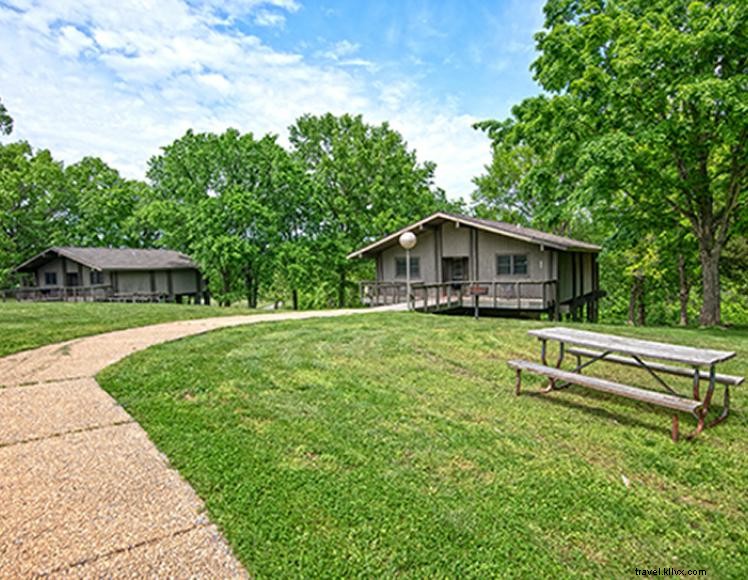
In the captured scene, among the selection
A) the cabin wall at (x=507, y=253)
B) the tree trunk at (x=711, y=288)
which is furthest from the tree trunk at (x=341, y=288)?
the tree trunk at (x=711, y=288)

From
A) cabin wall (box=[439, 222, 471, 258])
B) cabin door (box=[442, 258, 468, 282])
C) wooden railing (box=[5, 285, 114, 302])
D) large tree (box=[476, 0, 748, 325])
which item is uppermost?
large tree (box=[476, 0, 748, 325])

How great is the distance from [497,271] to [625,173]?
643 cm

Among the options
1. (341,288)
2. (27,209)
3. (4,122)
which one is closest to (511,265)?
(341,288)

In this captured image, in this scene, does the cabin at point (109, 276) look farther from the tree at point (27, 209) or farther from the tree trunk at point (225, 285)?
the tree trunk at point (225, 285)

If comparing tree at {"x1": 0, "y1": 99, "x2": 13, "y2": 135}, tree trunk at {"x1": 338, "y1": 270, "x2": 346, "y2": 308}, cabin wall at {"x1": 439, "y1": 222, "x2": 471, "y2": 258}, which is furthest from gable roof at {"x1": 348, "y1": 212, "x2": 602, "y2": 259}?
tree at {"x1": 0, "y1": 99, "x2": 13, "y2": 135}

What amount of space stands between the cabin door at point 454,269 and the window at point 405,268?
1.17 metres

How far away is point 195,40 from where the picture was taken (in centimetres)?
1241

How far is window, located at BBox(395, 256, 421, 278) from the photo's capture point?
62.6 feet

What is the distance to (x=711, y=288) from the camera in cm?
1281

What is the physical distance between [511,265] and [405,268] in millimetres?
4607

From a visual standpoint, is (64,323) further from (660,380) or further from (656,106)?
(656,106)

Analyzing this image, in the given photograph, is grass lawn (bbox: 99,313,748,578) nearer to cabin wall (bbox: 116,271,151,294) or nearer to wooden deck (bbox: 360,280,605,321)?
wooden deck (bbox: 360,280,605,321)

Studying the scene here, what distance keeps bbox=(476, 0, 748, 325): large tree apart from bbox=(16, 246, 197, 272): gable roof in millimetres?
21977

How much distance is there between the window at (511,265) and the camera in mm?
16719
